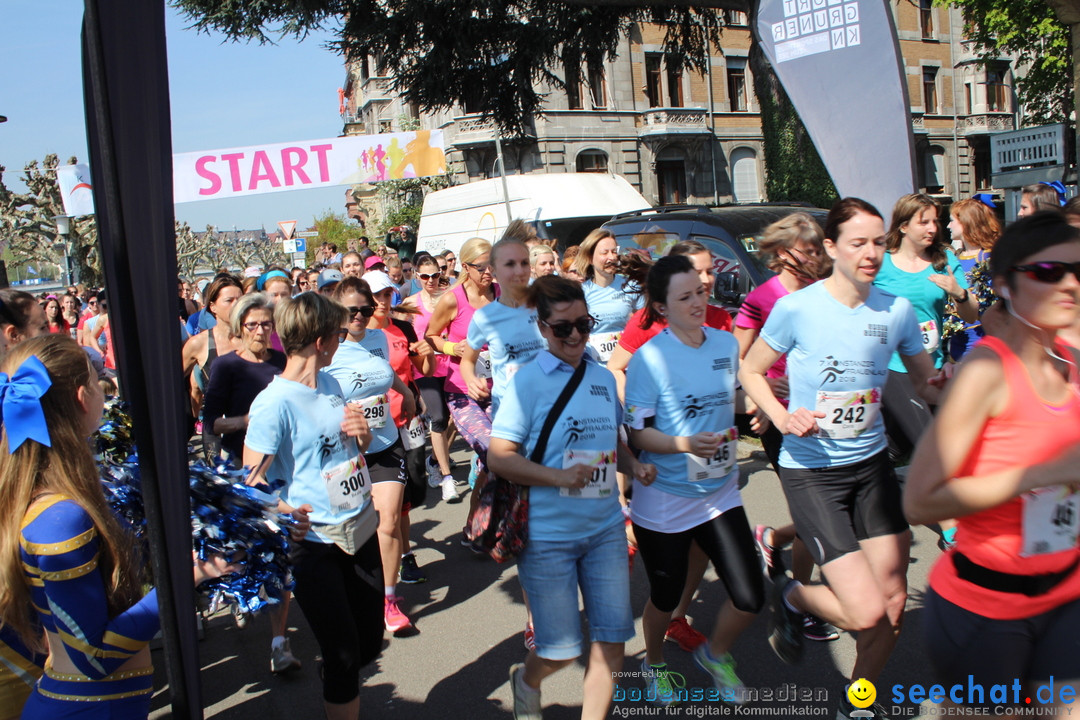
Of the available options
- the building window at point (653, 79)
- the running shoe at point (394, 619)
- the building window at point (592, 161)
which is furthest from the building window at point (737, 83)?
the running shoe at point (394, 619)

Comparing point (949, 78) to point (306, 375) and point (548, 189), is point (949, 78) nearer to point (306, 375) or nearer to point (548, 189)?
point (548, 189)

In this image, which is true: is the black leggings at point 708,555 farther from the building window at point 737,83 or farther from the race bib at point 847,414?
the building window at point 737,83

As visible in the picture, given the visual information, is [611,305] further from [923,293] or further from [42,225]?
[42,225]

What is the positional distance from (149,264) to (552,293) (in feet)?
Result: 5.08

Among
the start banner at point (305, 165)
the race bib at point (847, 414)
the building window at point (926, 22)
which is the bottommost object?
the race bib at point (847, 414)

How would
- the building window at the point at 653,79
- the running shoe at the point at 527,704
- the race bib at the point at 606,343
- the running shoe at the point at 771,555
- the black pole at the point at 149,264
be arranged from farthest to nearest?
the building window at the point at 653,79 < the race bib at the point at 606,343 < the running shoe at the point at 771,555 < the running shoe at the point at 527,704 < the black pole at the point at 149,264

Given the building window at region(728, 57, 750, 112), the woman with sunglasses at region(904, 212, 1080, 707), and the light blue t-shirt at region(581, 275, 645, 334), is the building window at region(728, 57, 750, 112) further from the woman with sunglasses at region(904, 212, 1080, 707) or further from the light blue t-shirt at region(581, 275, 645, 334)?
the woman with sunglasses at region(904, 212, 1080, 707)

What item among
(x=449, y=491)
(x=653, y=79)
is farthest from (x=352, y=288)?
(x=653, y=79)

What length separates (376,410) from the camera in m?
4.70

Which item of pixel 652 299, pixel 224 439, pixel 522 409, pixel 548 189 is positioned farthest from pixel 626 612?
pixel 548 189

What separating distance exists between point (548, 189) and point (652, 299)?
14865mm

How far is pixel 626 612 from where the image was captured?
10.2ft

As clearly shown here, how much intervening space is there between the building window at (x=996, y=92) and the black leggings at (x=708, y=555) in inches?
1993

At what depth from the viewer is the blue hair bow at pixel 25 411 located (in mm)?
2191
